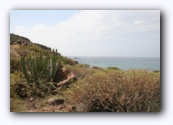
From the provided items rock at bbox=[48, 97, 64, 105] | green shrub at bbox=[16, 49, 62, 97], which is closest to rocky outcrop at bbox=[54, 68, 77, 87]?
green shrub at bbox=[16, 49, 62, 97]

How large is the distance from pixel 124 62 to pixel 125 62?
0.4 inches

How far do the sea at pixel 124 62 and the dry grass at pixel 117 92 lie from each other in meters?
0.07

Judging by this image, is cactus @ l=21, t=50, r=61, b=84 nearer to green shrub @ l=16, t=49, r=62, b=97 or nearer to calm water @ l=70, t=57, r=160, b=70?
green shrub @ l=16, t=49, r=62, b=97

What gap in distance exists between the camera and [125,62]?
233 inches

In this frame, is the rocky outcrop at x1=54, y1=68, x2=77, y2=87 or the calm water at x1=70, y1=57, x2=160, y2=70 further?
the rocky outcrop at x1=54, y1=68, x2=77, y2=87

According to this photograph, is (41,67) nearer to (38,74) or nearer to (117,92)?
(38,74)

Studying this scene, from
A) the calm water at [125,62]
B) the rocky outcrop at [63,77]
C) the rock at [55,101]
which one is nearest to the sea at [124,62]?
the calm water at [125,62]

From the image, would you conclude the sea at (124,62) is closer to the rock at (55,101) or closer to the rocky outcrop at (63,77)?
the rocky outcrop at (63,77)

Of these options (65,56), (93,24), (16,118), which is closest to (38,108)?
(16,118)

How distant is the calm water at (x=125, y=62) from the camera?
19.3 ft

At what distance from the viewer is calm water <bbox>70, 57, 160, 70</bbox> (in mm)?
5891

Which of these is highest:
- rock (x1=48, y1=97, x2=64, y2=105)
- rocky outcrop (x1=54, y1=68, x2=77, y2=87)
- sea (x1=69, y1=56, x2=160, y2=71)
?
sea (x1=69, y1=56, x2=160, y2=71)

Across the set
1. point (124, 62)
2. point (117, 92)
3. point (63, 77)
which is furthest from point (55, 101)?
point (124, 62)
